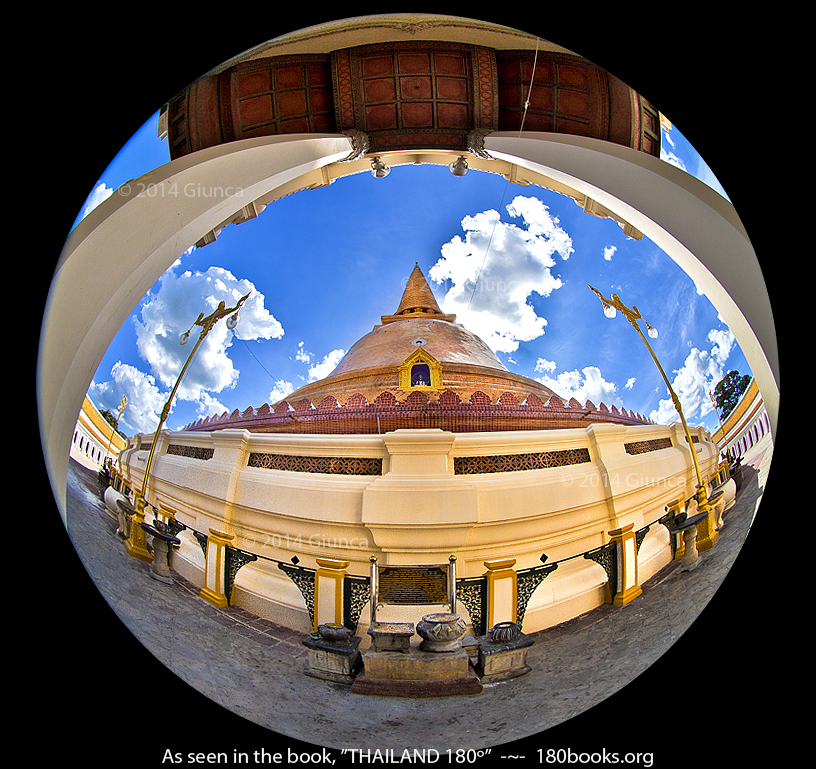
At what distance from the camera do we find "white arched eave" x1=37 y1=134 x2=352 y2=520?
3.85m

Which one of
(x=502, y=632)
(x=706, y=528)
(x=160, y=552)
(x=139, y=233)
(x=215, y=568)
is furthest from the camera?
(x=139, y=233)

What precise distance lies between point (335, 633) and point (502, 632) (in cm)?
100

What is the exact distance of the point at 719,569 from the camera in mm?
3971

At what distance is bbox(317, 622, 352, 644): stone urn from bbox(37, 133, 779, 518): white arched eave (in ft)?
8.15

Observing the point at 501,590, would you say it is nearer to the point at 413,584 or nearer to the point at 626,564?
the point at 413,584

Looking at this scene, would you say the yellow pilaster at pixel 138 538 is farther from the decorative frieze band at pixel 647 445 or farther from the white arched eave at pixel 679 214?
the white arched eave at pixel 679 214

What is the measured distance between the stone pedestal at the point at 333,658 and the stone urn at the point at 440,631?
0.39 m

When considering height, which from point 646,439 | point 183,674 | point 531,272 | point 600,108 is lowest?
point 183,674

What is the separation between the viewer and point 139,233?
13.1 ft

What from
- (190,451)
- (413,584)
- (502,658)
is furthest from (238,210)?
(502,658)

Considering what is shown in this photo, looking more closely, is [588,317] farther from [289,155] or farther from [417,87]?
[289,155]

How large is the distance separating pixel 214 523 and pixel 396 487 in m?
1.22

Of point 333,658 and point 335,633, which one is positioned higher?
point 335,633

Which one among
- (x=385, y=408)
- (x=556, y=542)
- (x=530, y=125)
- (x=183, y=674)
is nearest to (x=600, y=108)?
(x=530, y=125)
